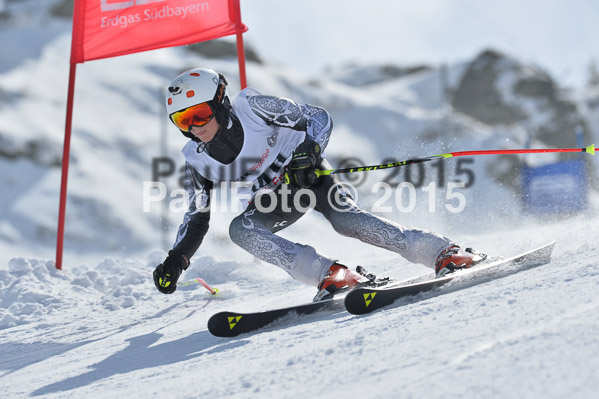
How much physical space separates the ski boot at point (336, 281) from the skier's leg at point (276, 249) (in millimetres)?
47

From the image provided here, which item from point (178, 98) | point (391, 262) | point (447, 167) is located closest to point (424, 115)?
point (447, 167)

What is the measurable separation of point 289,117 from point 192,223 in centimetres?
86

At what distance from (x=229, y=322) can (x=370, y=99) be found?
27.2 m

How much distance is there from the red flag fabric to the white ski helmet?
2233mm

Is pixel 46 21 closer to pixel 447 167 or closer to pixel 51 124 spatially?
pixel 51 124

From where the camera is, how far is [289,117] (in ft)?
11.5

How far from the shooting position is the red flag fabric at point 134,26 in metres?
5.42

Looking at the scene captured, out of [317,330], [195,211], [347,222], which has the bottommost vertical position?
[317,330]

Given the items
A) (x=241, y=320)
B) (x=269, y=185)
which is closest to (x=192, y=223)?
(x=269, y=185)

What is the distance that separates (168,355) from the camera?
2678 millimetres

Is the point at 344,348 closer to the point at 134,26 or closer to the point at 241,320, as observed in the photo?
the point at 241,320

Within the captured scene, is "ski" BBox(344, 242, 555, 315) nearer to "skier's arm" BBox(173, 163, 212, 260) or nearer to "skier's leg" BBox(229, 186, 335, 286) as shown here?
"skier's leg" BBox(229, 186, 335, 286)

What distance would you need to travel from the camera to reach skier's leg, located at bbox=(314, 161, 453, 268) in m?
3.20

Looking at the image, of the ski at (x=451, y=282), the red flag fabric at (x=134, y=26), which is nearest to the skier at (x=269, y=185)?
the ski at (x=451, y=282)
